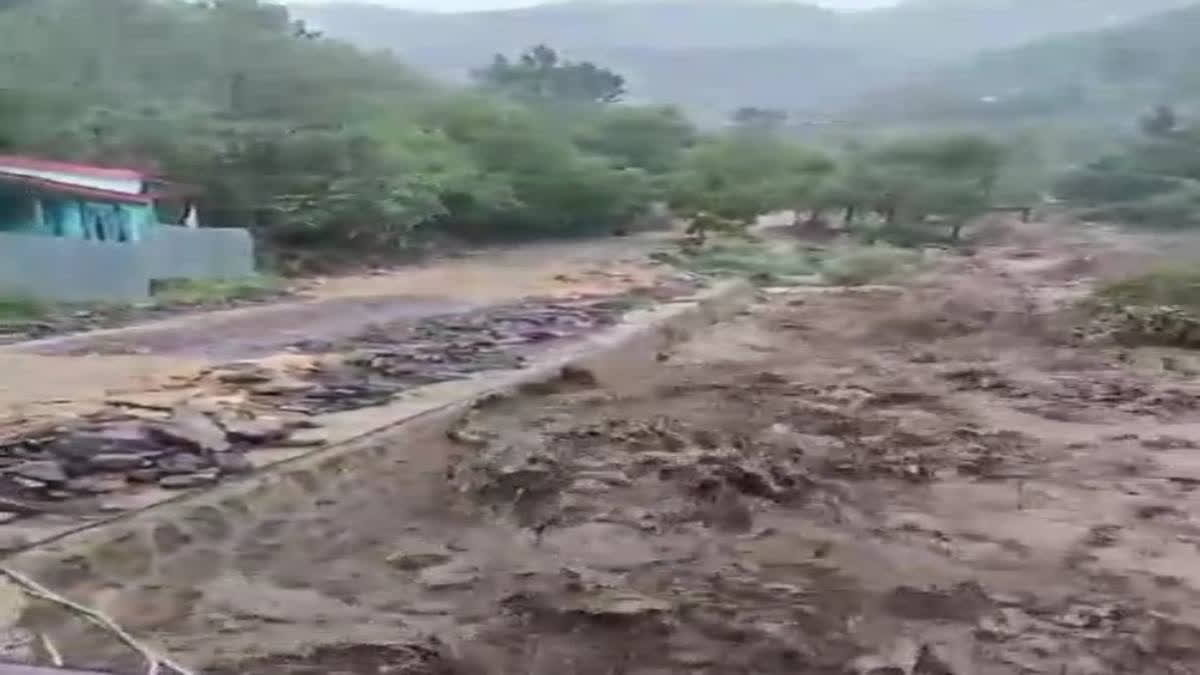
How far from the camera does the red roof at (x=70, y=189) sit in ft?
55.7

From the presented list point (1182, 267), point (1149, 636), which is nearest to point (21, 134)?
point (1182, 267)

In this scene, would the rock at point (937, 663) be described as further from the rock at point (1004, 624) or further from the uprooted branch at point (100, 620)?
the uprooted branch at point (100, 620)

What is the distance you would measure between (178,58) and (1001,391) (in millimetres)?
20378

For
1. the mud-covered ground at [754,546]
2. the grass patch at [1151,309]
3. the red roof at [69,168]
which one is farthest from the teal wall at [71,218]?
the grass patch at [1151,309]

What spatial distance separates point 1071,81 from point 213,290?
6411 cm

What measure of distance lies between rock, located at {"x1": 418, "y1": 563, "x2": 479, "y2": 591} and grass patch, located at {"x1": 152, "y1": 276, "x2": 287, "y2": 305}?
11355mm

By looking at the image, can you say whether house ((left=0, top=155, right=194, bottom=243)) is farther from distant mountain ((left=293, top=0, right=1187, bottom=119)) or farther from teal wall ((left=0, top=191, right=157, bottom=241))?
distant mountain ((left=293, top=0, right=1187, bottom=119))

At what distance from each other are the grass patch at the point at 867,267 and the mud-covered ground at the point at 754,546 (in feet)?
42.1

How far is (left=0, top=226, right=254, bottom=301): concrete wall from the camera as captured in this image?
15477 mm

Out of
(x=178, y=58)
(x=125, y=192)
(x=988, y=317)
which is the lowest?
(x=988, y=317)

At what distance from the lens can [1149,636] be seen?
520 cm

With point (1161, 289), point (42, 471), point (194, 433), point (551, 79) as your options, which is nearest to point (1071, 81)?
point (551, 79)

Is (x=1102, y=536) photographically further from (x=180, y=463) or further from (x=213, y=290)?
(x=213, y=290)

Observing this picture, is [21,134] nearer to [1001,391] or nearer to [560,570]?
[1001,391]
